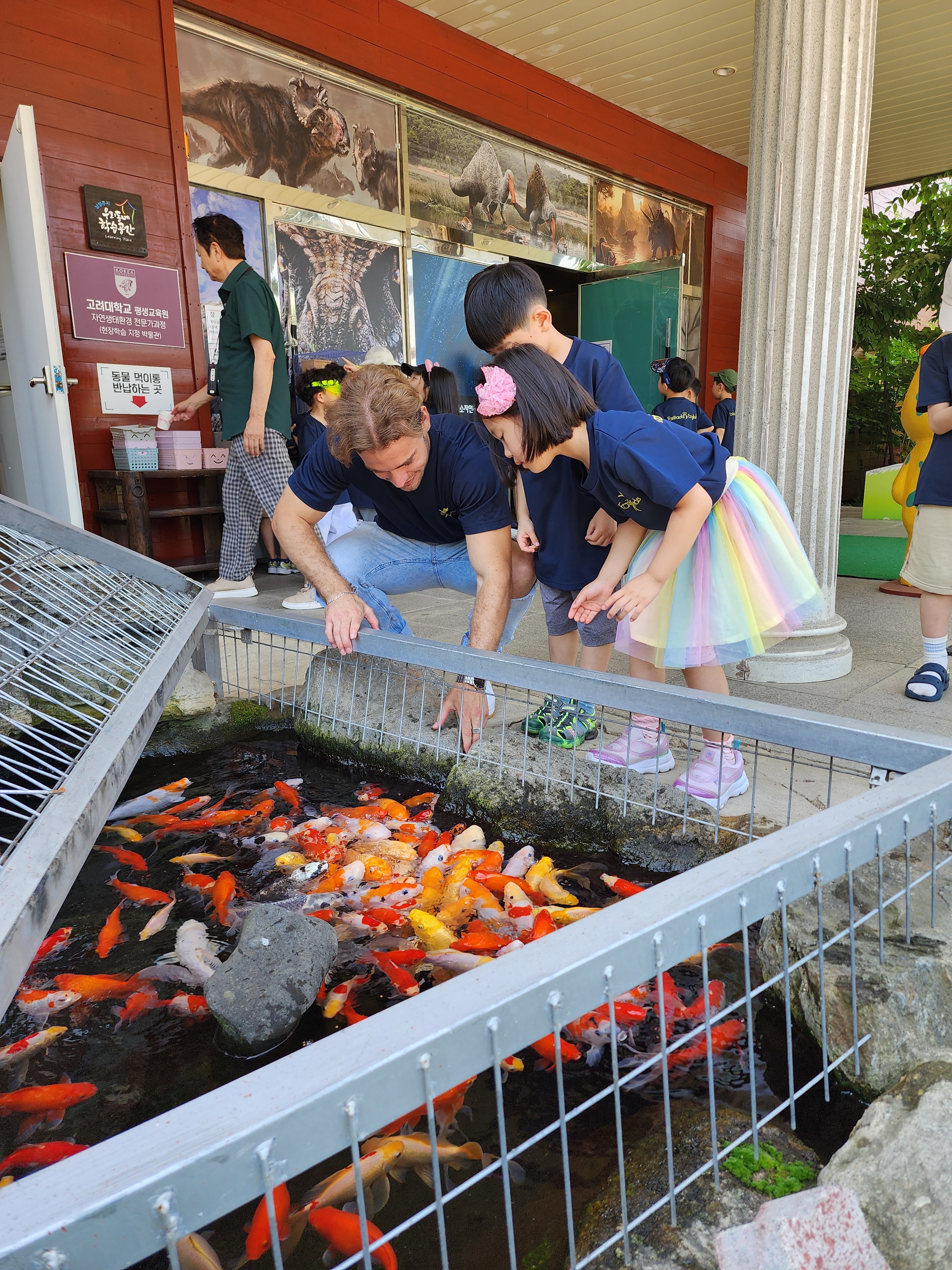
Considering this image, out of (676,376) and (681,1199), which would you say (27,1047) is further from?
(676,376)

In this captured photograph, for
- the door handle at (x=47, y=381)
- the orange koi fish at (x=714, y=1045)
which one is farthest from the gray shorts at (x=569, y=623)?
the door handle at (x=47, y=381)

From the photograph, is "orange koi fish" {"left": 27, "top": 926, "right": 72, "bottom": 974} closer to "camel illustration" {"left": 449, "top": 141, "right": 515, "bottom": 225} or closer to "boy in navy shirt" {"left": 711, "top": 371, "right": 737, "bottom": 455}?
"boy in navy shirt" {"left": 711, "top": 371, "right": 737, "bottom": 455}

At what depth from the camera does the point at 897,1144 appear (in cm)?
97

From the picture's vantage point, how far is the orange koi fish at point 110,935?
68.9 inches

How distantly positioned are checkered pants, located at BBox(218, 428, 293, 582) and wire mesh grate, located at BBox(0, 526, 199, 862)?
5.90ft

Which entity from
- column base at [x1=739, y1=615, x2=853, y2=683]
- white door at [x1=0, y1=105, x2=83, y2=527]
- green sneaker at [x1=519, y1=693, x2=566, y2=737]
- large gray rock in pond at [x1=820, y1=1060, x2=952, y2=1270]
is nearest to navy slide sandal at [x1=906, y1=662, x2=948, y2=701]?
column base at [x1=739, y1=615, x2=853, y2=683]

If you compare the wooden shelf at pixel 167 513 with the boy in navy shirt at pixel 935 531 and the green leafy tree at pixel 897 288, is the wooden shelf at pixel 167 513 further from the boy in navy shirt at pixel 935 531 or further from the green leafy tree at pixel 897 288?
the green leafy tree at pixel 897 288

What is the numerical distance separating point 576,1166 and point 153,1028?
0.79m

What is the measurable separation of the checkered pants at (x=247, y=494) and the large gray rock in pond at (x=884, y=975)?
12.4 feet

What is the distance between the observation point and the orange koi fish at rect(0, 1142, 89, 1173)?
124 centimetres

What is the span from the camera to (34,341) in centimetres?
459

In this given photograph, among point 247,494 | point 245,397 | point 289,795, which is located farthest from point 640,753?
point 245,397

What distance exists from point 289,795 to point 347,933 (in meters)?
0.66

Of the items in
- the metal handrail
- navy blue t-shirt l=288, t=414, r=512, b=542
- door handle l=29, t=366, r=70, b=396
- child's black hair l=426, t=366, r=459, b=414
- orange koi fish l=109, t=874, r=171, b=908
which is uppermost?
door handle l=29, t=366, r=70, b=396
